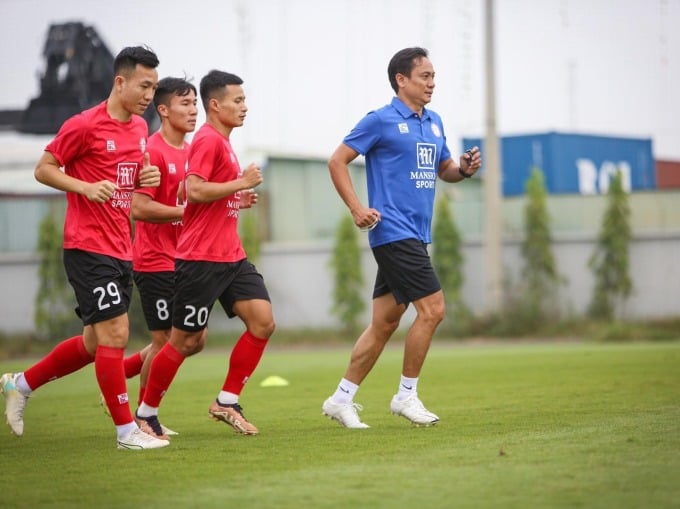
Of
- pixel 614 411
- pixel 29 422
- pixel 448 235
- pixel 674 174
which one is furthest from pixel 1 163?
pixel 614 411

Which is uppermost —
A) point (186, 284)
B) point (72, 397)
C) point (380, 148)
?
point (380, 148)

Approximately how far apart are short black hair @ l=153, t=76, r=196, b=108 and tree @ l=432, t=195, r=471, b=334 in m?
20.0

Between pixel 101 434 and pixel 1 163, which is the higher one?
pixel 1 163

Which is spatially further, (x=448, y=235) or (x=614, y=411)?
(x=448, y=235)

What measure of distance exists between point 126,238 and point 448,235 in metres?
21.6

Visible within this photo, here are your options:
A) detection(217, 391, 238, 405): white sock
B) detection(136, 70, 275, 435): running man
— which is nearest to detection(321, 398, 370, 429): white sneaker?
detection(136, 70, 275, 435): running man

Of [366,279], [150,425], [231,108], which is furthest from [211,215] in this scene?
[366,279]

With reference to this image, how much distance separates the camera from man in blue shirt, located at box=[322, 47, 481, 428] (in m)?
8.60

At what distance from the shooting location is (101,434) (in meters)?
9.06

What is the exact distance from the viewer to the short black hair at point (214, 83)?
8625 mm

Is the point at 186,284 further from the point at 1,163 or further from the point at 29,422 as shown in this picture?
the point at 1,163

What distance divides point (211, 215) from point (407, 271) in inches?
57.4

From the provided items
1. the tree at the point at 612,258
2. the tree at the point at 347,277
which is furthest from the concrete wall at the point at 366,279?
the tree at the point at 347,277

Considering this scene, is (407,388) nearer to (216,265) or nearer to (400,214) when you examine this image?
(400,214)
